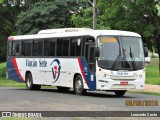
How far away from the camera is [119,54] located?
23.9m

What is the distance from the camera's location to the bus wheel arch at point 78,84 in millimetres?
24734

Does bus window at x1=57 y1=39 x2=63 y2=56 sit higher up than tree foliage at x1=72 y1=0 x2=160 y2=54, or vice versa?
tree foliage at x1=72 y1=0 x2=160 y2=54

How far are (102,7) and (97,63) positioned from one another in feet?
96.0

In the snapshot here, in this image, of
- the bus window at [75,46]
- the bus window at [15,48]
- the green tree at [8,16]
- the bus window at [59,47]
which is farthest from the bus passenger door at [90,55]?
the green tree at [8,16]

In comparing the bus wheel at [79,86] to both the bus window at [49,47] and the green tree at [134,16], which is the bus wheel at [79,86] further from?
the green tree at [134,16]

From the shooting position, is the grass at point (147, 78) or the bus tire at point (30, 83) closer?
the bus tire at point (30, 83)

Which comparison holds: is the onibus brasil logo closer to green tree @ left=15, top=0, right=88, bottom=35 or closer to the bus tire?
the bus tire

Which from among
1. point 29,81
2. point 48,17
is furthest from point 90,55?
point 48,17

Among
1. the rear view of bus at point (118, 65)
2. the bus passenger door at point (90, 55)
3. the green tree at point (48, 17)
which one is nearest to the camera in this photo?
the rear view of bus at point (118, 65)

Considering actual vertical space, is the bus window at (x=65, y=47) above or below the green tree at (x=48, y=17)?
below

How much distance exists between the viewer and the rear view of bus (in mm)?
23578

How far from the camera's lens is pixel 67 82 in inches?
1029

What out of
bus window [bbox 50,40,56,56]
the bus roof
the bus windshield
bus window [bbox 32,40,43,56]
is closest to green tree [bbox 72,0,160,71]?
the bus roof

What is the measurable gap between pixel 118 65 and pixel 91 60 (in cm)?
127
